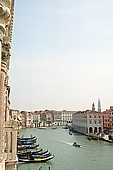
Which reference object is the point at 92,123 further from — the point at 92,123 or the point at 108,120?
the point at 108,120

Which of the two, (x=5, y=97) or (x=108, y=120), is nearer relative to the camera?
(x=5, y=97)

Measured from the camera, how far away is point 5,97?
4.43 m

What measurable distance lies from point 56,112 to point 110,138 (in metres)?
38.5

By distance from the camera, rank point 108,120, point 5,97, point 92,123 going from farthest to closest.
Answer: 1. point 108,120
2. point 92,123
3. point 5,97

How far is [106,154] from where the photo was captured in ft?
50.9

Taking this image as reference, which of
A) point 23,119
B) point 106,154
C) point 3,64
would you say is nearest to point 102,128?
point 106,154

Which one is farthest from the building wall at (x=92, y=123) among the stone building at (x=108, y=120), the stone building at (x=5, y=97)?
the stone building at (x=5, y=97)

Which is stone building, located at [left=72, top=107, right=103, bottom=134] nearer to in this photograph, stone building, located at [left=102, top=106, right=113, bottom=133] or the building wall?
the building wall

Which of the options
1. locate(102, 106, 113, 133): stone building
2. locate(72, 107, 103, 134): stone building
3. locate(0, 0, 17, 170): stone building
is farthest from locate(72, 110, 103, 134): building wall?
locate(0, 0, 17, 170): stone building

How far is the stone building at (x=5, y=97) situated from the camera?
2.77 metres

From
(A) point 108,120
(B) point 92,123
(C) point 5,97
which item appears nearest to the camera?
(C) point 5,97

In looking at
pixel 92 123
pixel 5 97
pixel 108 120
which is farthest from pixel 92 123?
pixel 5 97

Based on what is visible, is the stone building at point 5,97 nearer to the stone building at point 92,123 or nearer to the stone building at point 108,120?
the stone building at point 92,123

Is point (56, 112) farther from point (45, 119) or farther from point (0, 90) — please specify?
point (0, 90)
